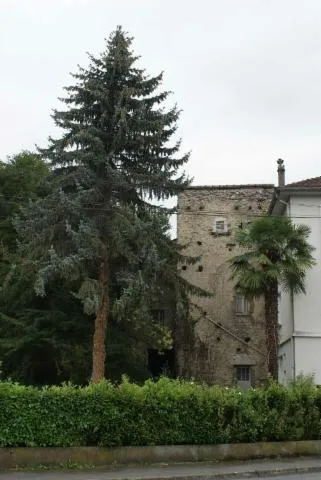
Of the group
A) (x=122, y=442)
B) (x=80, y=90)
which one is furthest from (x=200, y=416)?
(x=80, y=90)

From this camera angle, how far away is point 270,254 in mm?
24125

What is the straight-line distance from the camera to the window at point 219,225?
35312mm

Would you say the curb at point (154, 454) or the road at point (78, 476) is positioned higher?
the curb at point (154, 454)

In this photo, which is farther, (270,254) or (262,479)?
(270,254)

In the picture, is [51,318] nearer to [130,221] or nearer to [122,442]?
[130,221]

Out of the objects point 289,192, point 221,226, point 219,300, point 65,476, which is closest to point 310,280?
point 289,192

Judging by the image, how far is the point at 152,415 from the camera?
44.6ft

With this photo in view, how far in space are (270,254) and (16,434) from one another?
45.9 feet

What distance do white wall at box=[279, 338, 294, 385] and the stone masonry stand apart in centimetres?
441

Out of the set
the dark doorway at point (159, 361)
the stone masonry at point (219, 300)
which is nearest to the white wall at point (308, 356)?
the stone masonry at point (219, 300)

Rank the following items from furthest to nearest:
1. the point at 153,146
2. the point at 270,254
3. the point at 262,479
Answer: the point at 153,146, the point at 270,254, the point at 262,479

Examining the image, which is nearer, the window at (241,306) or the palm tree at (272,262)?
the palm tree at (272,262)

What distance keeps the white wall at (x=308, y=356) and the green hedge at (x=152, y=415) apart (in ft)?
34.2

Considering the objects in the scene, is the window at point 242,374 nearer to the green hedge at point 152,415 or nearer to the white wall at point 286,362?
the white wall at point 286,362
